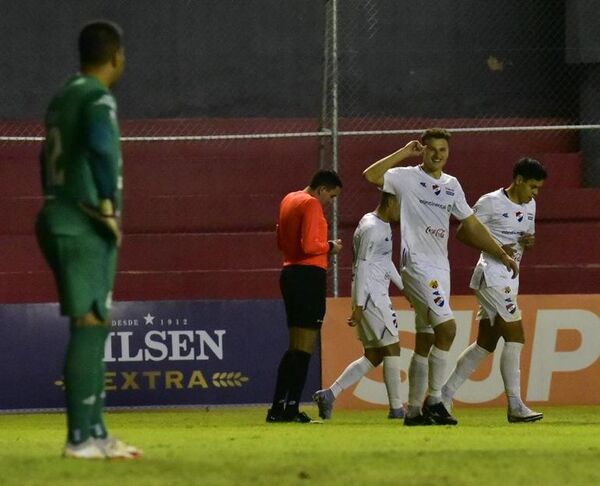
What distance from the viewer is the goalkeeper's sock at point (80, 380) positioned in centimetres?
682

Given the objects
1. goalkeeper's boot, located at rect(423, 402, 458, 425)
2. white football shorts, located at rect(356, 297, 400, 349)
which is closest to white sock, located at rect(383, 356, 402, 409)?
white football shorts, located at rect(356, 297, 400, 349)

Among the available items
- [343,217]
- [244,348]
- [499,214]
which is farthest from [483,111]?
[499,214]

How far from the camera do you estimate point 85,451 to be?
Answer: 22.5ft

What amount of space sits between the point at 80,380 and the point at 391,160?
476 centimetres

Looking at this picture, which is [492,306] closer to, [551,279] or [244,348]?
[244,348]

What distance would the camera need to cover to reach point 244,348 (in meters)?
14.4

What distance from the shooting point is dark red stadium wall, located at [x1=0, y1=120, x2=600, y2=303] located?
16.4m

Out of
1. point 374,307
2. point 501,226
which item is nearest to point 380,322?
point 374,307

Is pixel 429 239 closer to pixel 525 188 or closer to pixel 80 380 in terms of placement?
pixel 525 188

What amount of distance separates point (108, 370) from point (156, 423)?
2028 mm

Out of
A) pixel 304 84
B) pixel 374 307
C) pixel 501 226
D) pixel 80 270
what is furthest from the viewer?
pixel 304 84

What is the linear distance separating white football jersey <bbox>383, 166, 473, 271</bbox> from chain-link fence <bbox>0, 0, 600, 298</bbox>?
603 cm

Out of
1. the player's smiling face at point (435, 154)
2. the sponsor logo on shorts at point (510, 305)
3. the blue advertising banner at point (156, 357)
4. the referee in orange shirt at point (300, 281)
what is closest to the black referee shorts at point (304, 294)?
the referee in orange shirt at point (300, 281)

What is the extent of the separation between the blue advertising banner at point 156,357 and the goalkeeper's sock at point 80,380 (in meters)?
7.47
